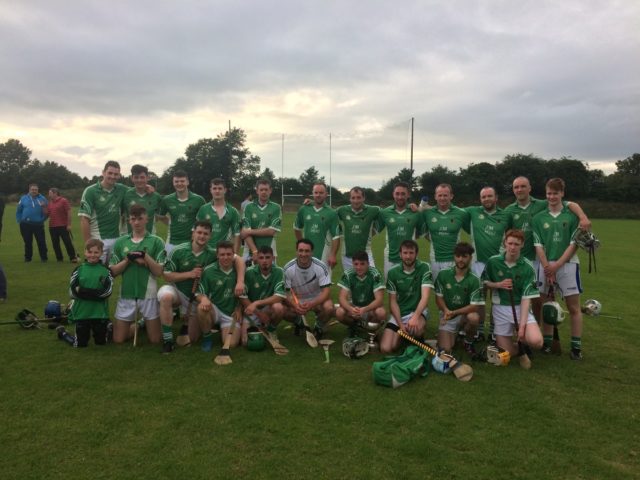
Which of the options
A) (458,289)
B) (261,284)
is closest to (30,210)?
(261,284)

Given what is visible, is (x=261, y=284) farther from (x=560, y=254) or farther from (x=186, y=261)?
(x=560, y=254)

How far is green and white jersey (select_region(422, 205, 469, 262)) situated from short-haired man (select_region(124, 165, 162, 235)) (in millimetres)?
3890

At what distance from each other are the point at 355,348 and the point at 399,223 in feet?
6.71

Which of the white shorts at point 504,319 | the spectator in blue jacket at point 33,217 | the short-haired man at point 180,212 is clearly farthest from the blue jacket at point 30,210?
the white shorts at point 504,319

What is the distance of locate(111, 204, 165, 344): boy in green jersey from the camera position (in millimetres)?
5262

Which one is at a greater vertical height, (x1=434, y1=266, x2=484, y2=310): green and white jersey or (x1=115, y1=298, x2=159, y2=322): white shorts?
(x1=434, y1=266, x2=484, y2=310): green and white jersey

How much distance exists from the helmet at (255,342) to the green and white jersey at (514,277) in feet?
9.02

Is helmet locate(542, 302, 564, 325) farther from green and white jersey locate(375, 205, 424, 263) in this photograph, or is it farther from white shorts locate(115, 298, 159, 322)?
white shorts locate(115, 298, 159, 322)

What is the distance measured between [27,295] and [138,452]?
6058mm

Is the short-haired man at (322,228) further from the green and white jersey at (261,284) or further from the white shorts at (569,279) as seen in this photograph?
the white shorts at (569,279)

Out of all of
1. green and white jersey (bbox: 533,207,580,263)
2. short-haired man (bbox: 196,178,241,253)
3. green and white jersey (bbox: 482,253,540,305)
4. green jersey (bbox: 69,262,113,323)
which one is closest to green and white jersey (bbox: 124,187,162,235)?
short-haired man (bbox: 196,178,241,253)

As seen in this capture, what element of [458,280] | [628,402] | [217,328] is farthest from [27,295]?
[628,402]

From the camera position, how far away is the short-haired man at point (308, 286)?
18.4ft

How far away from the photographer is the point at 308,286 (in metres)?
5.86
